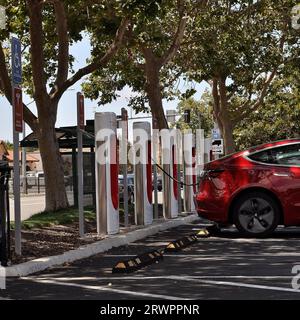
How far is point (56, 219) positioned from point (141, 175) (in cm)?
201

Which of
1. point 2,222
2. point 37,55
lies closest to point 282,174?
point 2,222

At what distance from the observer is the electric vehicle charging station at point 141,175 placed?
14344 mm

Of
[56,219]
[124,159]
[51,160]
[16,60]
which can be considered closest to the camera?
[16,60]

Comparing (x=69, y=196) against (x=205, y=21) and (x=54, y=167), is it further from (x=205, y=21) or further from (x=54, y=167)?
(x=205, y=21)

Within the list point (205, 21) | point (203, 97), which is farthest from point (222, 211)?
point (203, 97)

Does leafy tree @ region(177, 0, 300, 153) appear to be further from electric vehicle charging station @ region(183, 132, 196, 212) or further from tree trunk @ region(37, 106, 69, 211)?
tree trunk @ region(37, 106, 69, 211)

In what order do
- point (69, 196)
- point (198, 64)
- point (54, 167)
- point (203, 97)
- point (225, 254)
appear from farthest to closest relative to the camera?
point (203, 97)
point (198, 64)
point (69, 196)
point (54, 167)
point (225, 254)

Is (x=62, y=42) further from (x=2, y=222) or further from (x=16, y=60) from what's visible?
(x=2, y=222)

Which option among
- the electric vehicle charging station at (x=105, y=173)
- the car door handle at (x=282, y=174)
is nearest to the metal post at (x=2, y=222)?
the electric vehicle charging station at (x=105, y=173)

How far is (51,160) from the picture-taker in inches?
618

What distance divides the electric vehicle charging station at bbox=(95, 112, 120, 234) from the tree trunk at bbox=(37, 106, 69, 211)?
346cm

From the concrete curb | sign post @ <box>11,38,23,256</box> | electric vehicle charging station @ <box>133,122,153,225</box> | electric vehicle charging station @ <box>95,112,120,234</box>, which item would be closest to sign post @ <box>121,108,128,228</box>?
electric vehicle charging station @ <box>133,122,153,225</box>

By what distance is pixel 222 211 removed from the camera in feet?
39.6

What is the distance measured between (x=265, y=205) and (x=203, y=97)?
64.8m
